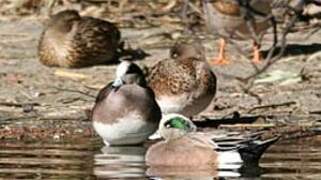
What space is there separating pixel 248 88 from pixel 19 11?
7.52 metres

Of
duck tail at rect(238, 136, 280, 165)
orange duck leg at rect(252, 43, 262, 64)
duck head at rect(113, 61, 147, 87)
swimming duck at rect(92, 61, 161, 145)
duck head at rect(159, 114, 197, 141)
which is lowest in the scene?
duck tail at rect(238, 136, 280, 165)

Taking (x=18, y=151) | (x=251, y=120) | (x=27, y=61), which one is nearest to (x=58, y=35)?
(x=27, y=61)

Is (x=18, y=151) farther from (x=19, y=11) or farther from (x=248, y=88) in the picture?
(x=19, y=11)

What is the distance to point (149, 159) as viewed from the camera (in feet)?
31.8

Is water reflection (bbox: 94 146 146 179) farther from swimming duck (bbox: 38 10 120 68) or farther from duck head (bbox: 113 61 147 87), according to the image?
swimming duck (bbox: 38 10 120 68)

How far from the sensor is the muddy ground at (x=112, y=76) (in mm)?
12070

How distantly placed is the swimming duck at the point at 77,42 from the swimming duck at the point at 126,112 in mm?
5202

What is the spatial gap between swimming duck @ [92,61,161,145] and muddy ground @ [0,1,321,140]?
2.02 feet

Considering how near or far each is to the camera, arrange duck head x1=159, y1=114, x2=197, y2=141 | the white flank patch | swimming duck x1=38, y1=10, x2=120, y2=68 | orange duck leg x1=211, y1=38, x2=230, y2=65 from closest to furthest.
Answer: duck head x1=159, y1=114, x2=197, y2=141 → the white flank patch → orange duck leg x1=211, y1=38, x2=230, y2=65 → swimming duck x1=38, y1=10, x2=120, y2=68

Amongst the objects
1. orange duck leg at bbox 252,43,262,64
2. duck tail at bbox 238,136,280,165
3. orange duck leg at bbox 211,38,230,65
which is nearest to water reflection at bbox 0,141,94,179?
duck tail at bbox 238,136,280,165

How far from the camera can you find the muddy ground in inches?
475

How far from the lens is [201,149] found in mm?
9422

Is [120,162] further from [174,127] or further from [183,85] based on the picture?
[183,85]

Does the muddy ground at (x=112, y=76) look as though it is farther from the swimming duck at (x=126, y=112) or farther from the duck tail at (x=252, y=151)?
the duck tail at (x=252, y=151)
